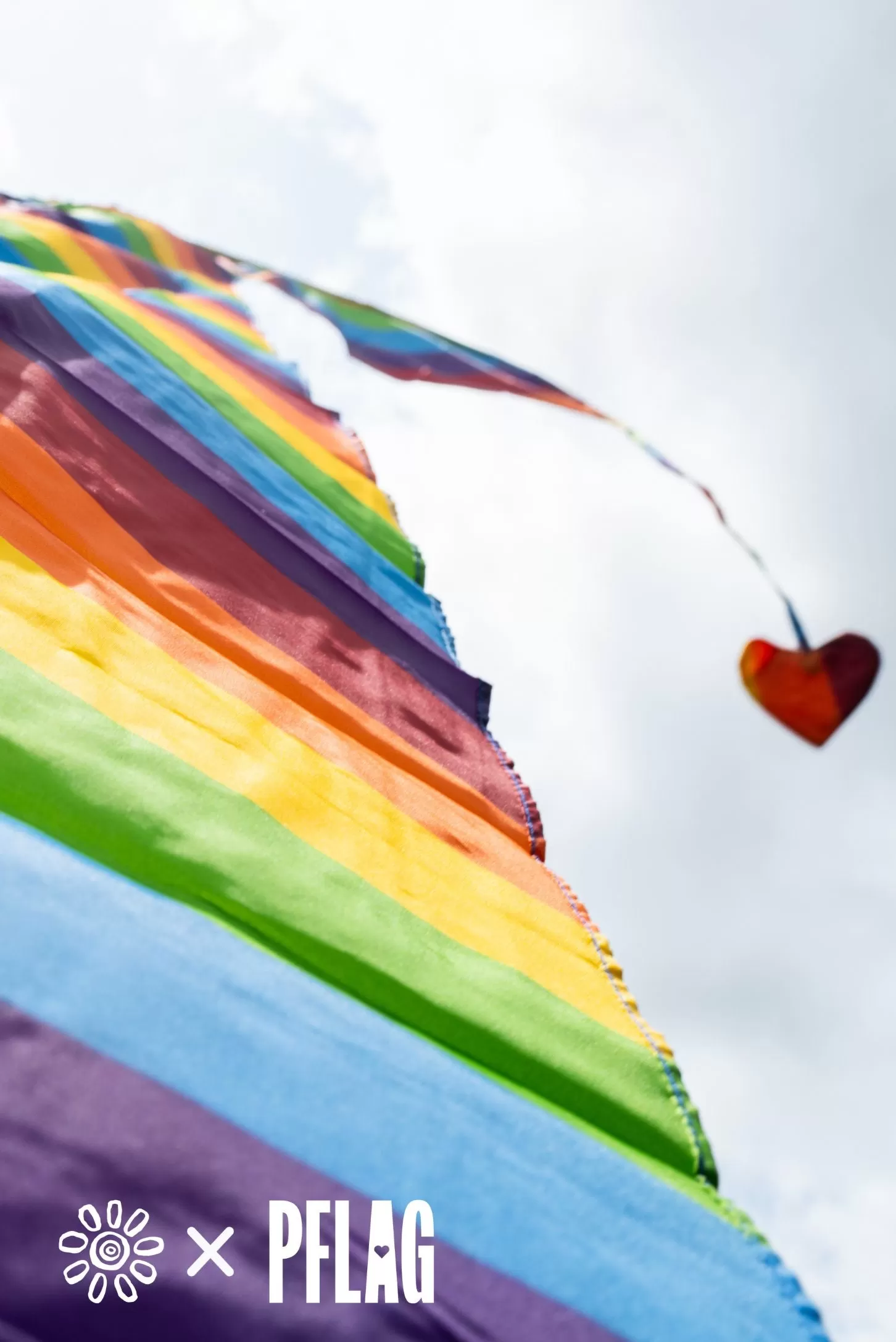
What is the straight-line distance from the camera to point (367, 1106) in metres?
1.65

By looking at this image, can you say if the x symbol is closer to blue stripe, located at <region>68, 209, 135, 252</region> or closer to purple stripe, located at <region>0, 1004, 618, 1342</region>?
purple stripe, located at <region>0, 1004, 618, 1342</region>

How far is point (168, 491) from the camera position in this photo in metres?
3.00

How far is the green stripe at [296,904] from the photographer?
1.86 meters

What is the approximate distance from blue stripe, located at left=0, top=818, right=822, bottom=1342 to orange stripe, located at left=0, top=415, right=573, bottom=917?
68 centimetres

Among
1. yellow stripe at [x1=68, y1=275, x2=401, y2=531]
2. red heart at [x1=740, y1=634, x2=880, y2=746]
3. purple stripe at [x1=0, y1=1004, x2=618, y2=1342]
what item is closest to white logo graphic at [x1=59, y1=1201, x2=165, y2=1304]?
purple stripe at [x1=0, y1=1004, x2=618, y2=1342]

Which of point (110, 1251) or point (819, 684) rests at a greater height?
point (819, 684)

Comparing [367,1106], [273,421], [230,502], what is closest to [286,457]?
[273,421]

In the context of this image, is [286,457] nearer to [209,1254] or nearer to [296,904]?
[296,904]

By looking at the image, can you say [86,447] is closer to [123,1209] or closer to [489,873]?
[489,873]

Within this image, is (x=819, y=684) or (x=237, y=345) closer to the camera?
(x=819, y=684)

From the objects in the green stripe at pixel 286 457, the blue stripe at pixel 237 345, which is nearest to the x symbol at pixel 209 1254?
the green stripe at pixel 286 457

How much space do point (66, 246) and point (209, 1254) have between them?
3.85 m

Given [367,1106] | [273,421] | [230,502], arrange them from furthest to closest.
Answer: [273,421] → [230,502] → [367,1106]

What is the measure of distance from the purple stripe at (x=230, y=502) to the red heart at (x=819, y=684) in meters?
1.35
